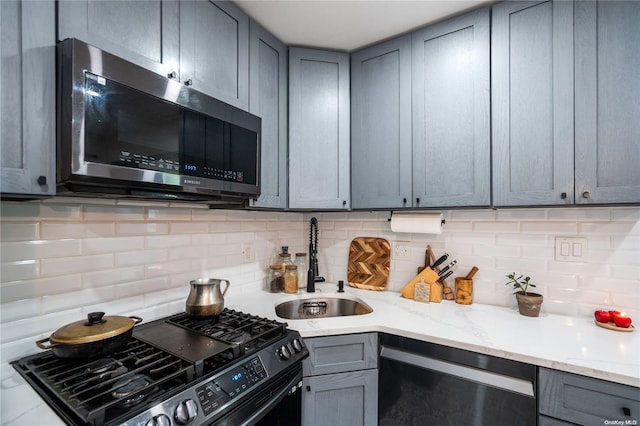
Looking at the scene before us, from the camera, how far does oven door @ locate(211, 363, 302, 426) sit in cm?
95

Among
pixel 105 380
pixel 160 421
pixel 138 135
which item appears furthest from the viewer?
pixel 138 135

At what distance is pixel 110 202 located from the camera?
1.26m

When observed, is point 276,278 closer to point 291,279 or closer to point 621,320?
point 291,279

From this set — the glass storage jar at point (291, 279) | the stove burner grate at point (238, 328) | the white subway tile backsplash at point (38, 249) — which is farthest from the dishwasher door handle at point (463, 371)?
the white subway tile backsplash at point (38, 249)

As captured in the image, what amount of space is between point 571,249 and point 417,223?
77 centimetres

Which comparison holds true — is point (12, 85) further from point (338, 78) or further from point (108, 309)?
point (338, 78)

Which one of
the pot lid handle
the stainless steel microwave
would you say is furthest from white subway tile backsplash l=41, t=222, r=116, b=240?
the pot lid handle

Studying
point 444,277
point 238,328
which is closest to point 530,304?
point 444,277

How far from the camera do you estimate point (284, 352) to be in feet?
3.84

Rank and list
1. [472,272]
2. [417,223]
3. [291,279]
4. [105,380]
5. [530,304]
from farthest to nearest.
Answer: [291,279] → [417,223] → [472,272] → [530,304] → [105,380]

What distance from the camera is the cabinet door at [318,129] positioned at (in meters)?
1.80

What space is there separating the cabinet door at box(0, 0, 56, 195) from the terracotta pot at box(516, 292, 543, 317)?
199 cm

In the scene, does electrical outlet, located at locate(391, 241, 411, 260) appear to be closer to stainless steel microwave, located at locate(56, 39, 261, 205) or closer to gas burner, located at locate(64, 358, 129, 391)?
stainless steel microwave, located at locate(56, 39, 261, 205)

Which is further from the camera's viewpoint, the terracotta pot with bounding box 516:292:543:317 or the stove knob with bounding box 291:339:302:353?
the terracotta pot with bounding box 516:292:543:317
